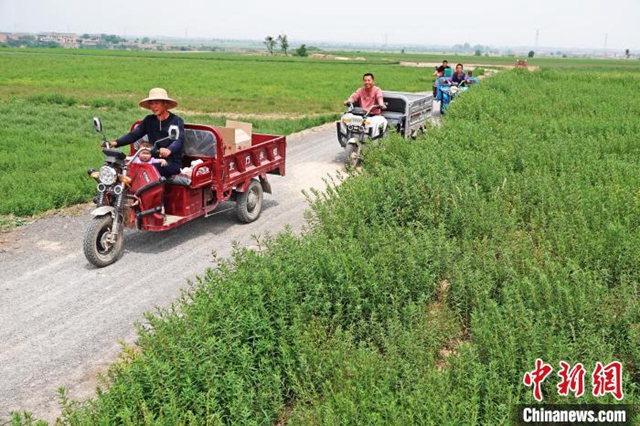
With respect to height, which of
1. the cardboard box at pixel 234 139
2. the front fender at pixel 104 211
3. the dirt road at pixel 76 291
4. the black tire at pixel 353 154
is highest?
the cardboard box at pixel 234 139

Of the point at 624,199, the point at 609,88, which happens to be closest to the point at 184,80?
the point at 609,88

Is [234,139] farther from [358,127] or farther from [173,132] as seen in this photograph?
[358,127]

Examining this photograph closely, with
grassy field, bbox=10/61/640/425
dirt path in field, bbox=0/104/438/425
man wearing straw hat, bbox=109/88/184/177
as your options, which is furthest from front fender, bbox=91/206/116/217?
grassy field, bbox=10/61/640/425

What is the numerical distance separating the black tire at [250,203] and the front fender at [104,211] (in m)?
2.11

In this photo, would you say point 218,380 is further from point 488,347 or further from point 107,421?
point 488,347

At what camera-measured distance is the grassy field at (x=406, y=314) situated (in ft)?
12.4

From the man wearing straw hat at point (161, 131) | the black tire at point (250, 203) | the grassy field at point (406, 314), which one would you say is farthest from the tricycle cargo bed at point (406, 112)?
the man wearing straw hat at point (161, 131)

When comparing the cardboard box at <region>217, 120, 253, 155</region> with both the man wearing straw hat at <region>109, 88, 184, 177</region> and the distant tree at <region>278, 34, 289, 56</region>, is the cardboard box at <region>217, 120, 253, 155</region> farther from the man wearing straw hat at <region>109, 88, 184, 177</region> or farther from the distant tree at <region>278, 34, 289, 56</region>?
the distant tree at <region>278, 34, 289, 56</region>

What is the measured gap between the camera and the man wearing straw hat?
7.76 metres

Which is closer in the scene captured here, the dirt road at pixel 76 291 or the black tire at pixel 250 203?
the dirt road at pixel 76 291

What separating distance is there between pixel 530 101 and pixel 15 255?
1546cm

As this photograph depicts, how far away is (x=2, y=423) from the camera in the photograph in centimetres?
424

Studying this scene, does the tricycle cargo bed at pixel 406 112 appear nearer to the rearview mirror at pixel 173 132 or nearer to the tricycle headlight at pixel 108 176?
the rearview mirror at pixel 173 132

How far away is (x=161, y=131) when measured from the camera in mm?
8055
